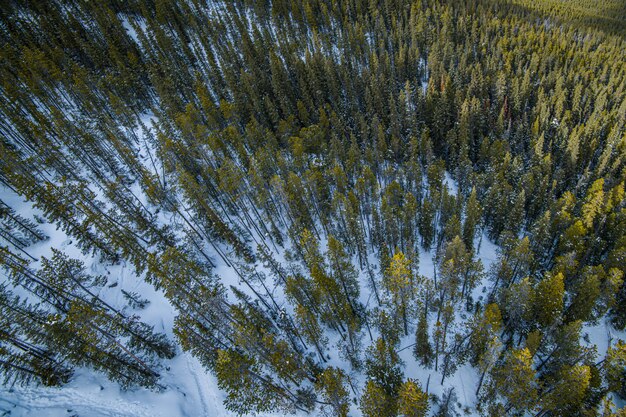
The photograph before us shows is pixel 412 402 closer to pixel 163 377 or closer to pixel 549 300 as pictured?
pixel 549 300

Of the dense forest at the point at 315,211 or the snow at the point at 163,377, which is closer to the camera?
the snow at the point at 163,377

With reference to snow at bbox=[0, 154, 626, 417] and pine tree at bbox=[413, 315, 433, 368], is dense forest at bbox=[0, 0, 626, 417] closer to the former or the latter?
pine tree at bbox=[413, 315, 433, 368]

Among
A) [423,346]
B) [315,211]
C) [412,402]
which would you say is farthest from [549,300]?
[315,211]

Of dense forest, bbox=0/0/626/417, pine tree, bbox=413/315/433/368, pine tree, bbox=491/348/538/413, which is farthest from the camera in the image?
pine tree, bbox=413/315/433/368

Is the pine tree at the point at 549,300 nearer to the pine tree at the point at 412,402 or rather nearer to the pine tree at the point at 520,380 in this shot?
the pine tree at the point at 520,380

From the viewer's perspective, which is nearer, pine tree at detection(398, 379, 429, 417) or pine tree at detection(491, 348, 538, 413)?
pine tree at detection(398, 379, 429, 417)

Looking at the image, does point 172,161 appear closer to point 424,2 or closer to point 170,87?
point 170,87

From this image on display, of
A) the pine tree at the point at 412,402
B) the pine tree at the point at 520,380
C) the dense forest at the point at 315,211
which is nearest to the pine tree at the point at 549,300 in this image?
the dense forest at the point at 315,211

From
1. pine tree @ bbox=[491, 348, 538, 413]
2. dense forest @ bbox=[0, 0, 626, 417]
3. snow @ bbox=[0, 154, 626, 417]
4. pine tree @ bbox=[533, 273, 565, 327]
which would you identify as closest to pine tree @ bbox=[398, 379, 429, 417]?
dense forest @ bbox=[0, 0, 626, 417]
